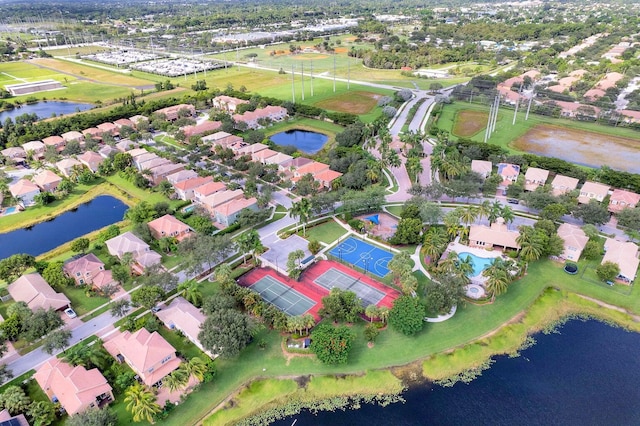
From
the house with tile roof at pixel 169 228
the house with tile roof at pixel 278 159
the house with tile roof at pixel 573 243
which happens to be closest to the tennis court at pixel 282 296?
the house with tile roof at pixel 169 228

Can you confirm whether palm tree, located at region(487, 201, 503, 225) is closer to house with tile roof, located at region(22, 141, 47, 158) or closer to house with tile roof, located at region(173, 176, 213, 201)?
house with tile roof, located at region(173, 176, 213, 201)

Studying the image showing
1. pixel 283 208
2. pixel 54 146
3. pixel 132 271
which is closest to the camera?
pixel 132 271

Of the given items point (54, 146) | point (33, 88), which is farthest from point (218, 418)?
point (33, 88)

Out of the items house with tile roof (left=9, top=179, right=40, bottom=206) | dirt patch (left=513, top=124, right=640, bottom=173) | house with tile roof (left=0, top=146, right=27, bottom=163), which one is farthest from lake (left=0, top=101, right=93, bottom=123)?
dirt patch (left=513, top=124, right=640, bottom=173)

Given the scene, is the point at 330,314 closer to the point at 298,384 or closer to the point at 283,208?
the point at 298,384

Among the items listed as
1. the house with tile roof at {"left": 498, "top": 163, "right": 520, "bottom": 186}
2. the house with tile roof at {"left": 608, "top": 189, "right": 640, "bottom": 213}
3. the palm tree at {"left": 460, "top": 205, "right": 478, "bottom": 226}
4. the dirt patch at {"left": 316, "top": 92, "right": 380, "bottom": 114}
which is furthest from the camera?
the dirt patch at {"left": 316, "top": 92, "right": 380, "bottom": 114}
